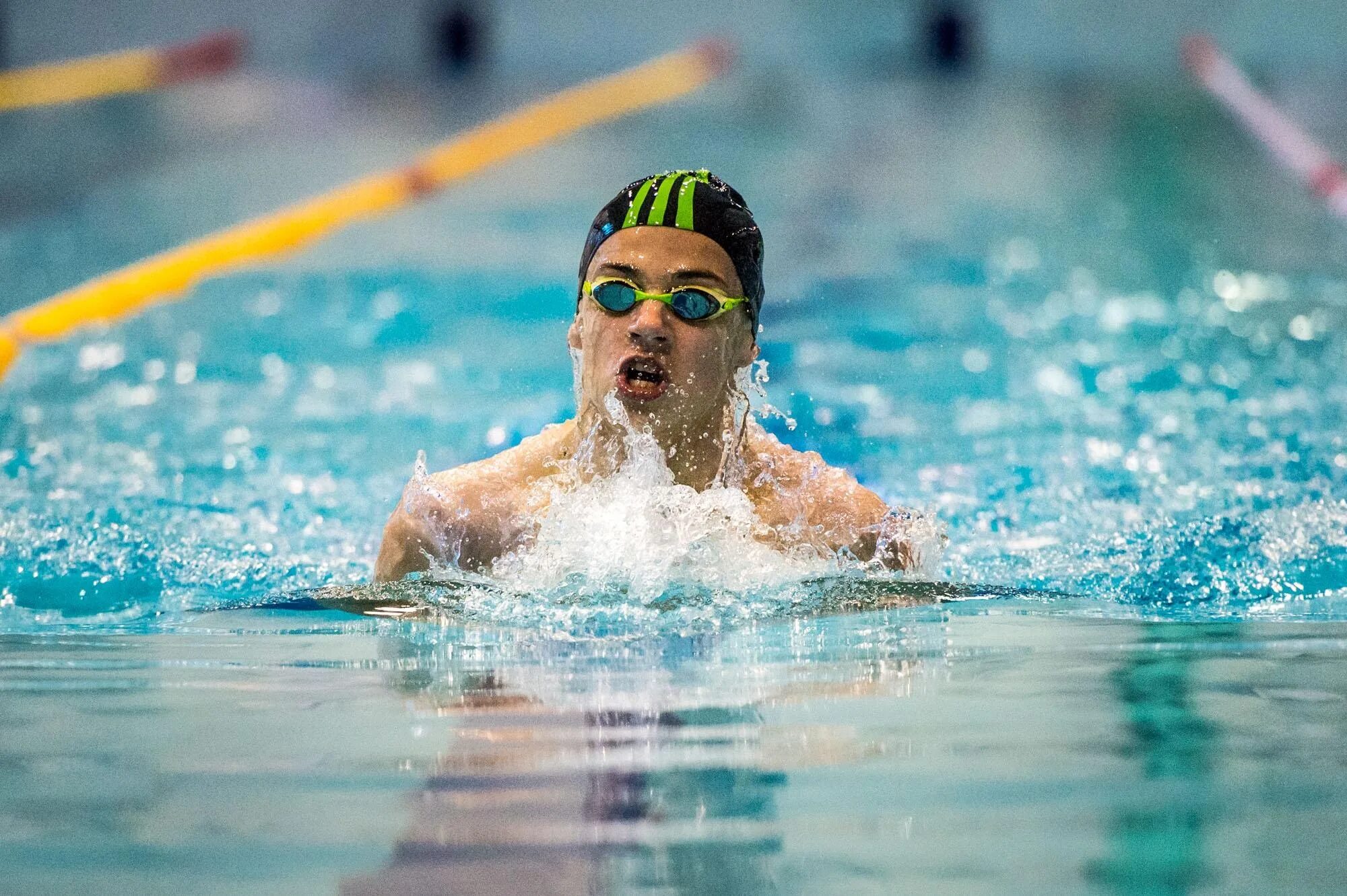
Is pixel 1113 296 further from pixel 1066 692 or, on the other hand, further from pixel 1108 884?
pixel 1108 884

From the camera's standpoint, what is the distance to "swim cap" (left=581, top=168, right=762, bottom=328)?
3096 millimetres

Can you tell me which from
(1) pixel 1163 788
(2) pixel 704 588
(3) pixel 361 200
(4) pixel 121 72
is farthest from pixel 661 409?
(4) pixel 121 72

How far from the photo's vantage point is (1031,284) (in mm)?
7547

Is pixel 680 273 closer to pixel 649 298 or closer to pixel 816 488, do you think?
pixel 649 298

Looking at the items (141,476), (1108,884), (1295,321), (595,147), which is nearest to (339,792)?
(1108,884)

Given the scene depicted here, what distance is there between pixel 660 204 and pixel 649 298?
0.26 meters

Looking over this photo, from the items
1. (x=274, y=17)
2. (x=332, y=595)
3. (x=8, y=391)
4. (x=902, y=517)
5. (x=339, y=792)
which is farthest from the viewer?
(x=274, y=17)

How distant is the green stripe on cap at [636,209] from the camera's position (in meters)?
3.10

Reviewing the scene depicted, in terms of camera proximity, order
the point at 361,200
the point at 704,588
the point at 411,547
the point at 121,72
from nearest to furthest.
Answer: the point at 704,588 → the point at 411,547 → the point at 361,200 → the point at 121,72

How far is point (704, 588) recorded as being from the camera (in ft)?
9.23

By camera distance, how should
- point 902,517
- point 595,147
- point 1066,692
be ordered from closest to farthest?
point 1066,692 < point 902,517 < point 595,147

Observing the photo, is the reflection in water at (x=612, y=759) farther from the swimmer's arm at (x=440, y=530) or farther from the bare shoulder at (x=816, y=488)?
the bare shoulder at (x=816, y=488)

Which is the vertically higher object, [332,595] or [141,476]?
[141,476]

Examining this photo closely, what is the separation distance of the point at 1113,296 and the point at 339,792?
6.36 metres
